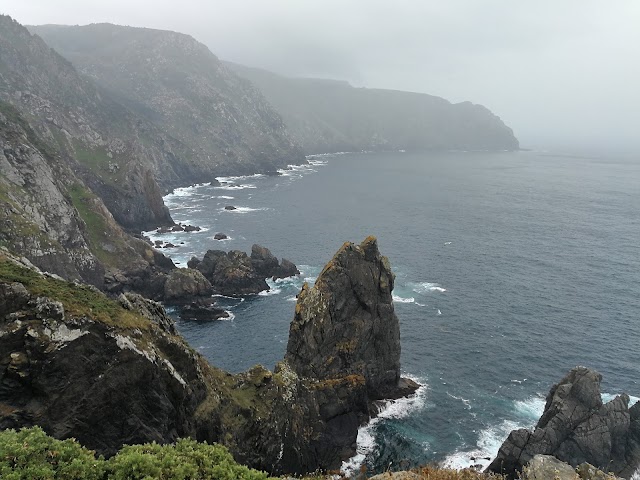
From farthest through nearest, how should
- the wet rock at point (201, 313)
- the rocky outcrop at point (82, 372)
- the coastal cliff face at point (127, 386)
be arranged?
1. the wet rock at point (201, 313)
2. the coastal cliff face at point (127, 386)
3. the rocky outcrop at point (82, 372)

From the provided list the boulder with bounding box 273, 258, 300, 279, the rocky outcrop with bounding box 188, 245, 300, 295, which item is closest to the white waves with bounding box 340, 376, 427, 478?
the rocky outcrop with bounding box 188, 245, 300, 295

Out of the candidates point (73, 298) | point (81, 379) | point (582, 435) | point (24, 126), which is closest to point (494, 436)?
point (582, 435)

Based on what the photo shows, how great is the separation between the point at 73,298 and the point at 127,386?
7472 millimetres

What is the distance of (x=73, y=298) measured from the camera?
108 feet

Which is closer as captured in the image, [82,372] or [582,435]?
[82,372]

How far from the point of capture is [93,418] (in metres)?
30.0

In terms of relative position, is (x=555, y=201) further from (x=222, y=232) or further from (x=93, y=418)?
(x=93, y=418)

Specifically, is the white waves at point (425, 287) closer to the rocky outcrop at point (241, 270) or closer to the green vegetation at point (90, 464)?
the rocky outcrop at point (241, 270)

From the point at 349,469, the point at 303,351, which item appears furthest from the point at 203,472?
the point at 303,351

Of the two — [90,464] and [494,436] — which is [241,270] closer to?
[494,436]

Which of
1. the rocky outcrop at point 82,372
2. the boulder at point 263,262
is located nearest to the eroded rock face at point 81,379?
the rocky outcrop at point 82,372

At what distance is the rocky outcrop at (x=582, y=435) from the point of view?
170ft

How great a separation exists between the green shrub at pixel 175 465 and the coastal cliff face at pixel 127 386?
10937mm

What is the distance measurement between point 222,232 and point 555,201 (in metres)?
140
